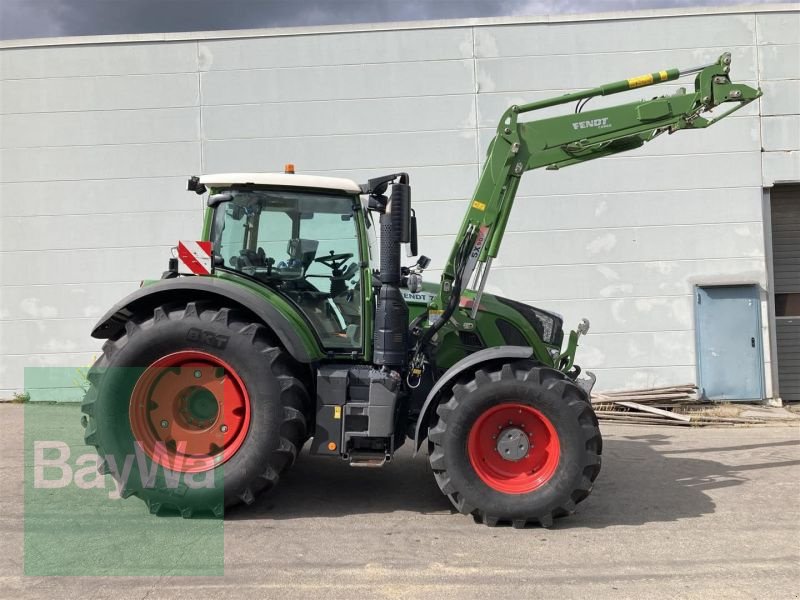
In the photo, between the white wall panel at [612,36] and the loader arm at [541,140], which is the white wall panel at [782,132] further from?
the loader arm at [541,140]

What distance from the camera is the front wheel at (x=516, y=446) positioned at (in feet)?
14.5

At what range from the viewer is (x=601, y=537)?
427 cm

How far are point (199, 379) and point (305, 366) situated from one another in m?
0.76

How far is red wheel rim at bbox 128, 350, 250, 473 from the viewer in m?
4.61

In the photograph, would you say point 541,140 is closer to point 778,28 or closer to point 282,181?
point 282,181

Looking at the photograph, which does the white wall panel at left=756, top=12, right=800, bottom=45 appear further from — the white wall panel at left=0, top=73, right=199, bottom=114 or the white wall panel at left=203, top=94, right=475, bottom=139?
the white wall panel at left=0, top=73, right=199, bottom=114

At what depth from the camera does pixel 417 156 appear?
9.74 meters

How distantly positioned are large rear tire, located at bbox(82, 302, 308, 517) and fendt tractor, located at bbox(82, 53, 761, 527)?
0.01m

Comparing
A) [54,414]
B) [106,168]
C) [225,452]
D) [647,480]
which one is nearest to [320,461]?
[225,452]

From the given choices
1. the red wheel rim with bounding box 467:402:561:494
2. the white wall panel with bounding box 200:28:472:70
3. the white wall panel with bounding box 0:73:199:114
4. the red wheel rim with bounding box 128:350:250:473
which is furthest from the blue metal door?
the white wall panel with bounding box 0:73:199:114

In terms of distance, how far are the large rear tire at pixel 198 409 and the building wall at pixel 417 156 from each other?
5554 mm

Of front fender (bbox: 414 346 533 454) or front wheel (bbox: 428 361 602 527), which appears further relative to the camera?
front fender (bbox: 414 346 533 454)

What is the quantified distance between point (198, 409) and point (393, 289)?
64.8 inches

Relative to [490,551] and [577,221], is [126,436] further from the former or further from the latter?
[577,221]
